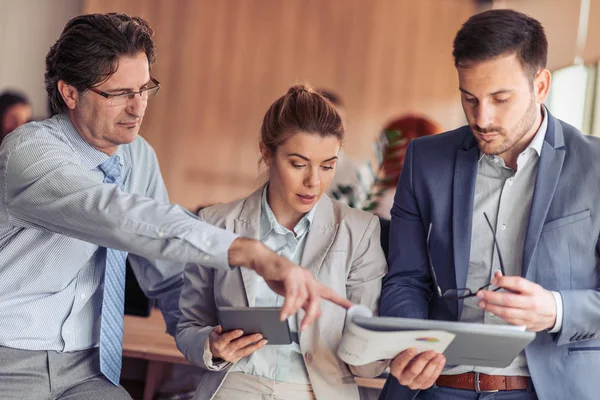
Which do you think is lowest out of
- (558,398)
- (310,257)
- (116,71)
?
(558,398)

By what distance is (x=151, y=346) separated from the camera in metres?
3.30

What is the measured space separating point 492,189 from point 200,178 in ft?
19.6

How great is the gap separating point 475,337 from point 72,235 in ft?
3.34

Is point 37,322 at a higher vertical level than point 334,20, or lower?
lower

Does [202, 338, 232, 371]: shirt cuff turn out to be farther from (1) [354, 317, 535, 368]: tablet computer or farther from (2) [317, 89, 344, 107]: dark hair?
(2) [317, 89, 344, 107]: dark hair

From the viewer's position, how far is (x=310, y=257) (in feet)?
7.54

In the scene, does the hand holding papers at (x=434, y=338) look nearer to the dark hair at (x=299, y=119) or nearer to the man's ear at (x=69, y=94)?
the dark hair at (x=299, y=119)

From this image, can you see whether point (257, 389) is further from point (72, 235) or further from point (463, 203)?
point (463, 203)

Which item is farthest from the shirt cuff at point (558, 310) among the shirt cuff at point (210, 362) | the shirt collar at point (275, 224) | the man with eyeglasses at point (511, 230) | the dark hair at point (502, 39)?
the shirt cuff at point (210, 362)

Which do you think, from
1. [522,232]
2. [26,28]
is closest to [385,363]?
[522,232]

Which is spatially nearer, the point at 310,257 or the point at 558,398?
the point at 558,398

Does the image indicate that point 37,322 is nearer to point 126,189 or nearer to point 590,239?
point 126,189

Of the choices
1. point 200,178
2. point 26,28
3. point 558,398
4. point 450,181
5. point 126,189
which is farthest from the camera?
point 200,178

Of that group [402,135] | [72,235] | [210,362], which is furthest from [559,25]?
[72,235]
